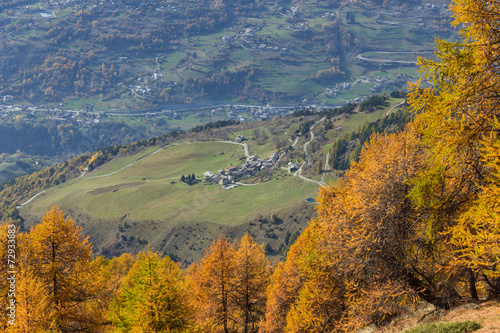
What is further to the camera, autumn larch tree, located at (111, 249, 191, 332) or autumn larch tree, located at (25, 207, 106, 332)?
autumn larch tree, located at (25, 207, 106, 332)

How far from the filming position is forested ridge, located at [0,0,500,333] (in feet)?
56.2

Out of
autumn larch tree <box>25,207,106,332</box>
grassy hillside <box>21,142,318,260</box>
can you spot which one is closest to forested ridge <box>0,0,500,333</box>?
autumn larch tree <box>25,207,106,332</box>

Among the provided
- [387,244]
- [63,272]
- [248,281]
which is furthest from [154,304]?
[248,281]

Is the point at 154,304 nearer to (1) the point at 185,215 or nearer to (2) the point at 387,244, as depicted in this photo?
(2) the point at 387,244

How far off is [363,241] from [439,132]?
8320mm

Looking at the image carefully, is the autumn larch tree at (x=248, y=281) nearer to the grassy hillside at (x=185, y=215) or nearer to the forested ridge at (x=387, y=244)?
the forested ridge at (x=387, y=244)

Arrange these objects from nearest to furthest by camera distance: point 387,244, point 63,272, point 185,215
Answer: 1. point 387,244
2. point 63,272
3. point 185,215

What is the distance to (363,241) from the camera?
22016mm

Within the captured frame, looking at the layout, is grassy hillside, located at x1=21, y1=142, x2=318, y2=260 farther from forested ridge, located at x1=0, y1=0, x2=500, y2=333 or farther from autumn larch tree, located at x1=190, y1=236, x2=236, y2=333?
forested ridge, located at x1=0, y1=0, x2=500, y2=333

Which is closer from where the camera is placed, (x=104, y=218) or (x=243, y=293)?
(x=243, y=293)

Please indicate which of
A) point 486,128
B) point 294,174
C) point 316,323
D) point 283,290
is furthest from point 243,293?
point 294,174

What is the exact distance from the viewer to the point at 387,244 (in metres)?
22.2

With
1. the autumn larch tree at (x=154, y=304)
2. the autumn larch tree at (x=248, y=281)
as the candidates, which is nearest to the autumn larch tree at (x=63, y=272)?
the autumn larch tree at (x=154, y=304)

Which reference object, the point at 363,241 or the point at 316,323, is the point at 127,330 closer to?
the point at 316,323
